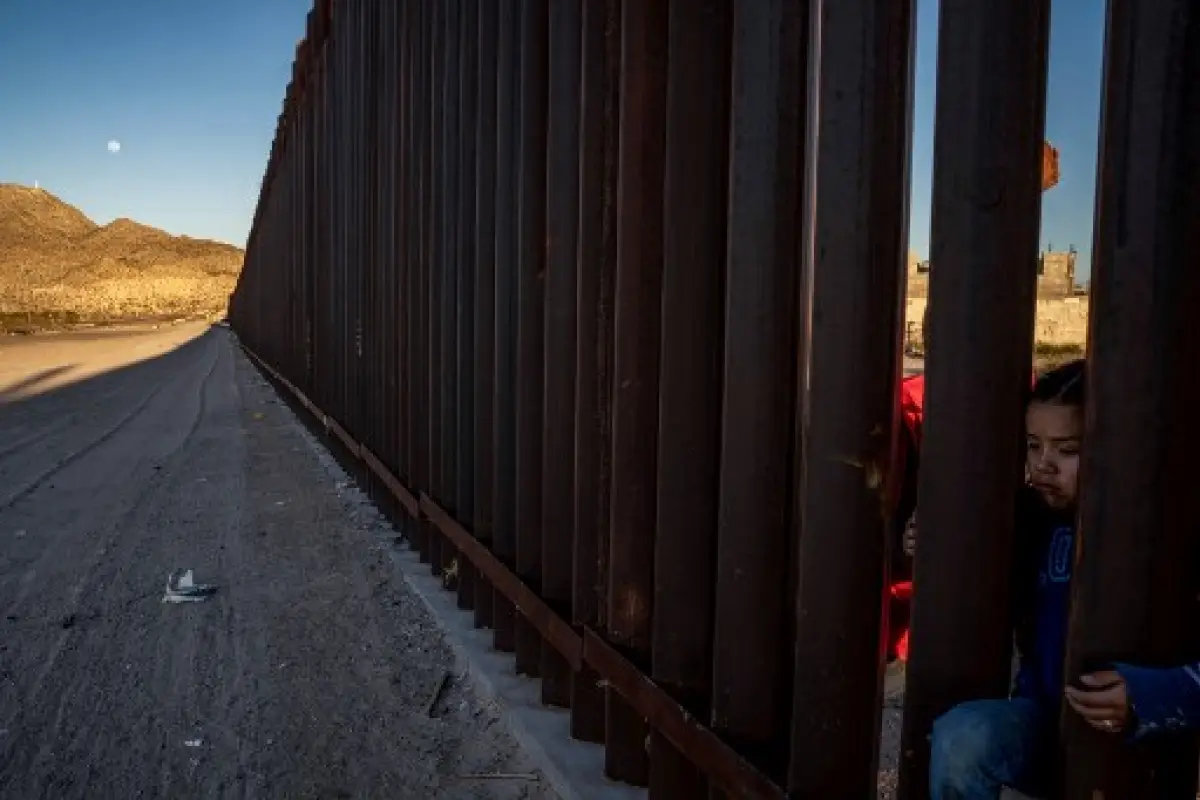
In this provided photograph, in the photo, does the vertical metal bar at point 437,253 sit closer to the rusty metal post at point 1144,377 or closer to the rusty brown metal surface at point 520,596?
the rusty brown metal surface at point 520,596

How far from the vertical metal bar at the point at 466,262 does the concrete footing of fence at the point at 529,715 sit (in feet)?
0.76

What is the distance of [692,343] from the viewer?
6.11 feet

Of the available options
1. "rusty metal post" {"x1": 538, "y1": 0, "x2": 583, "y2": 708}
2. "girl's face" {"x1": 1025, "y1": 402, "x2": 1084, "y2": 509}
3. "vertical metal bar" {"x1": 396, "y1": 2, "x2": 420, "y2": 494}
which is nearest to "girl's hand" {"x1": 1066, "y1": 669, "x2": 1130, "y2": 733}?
"girl's face" {"x1": 1025, "y1": 402, "x2": 1084, "y2": 509}

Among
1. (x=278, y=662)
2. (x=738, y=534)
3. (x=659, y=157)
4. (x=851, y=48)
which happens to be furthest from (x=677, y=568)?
(x=278, y=662)

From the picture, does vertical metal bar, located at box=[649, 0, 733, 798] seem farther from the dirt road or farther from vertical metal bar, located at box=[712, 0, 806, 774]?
the dirt road

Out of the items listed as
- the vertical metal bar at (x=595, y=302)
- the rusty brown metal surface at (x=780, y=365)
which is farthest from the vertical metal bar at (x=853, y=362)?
the vertical metal bar at (x=595, y=302)

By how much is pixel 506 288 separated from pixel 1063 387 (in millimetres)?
2009

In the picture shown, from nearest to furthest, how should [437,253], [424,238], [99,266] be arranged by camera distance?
[437,253]
[424,238]
[99,266]

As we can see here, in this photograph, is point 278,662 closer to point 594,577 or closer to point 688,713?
point 594,577

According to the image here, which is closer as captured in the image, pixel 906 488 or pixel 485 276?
pixel 906 488

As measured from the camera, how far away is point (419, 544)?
4.41m

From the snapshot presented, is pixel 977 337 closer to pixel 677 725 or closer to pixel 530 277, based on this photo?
pixel 677 725

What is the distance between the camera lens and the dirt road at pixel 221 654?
8.05 ft

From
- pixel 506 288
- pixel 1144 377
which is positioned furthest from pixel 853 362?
pixel 506 288
